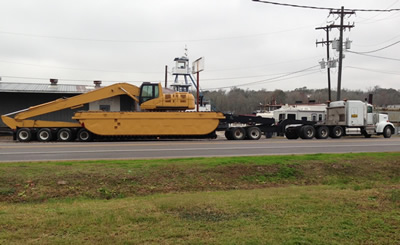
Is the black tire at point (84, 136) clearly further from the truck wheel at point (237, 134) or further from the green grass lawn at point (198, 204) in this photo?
the green grass lawn at point (198, 204)

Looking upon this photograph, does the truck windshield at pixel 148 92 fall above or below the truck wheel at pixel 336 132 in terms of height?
above

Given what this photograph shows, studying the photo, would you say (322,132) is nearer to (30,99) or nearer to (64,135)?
(64,135)

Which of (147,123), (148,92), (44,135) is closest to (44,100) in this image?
(44,135)

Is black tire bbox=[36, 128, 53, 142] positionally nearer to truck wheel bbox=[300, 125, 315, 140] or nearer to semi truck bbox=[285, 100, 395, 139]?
semi truck bbox=[285, 100, 395, 139]

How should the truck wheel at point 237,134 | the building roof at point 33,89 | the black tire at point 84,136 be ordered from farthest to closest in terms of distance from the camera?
the building roof at point 33,89 → the truck wheel at point 237,134 → the black tire at point 84,136

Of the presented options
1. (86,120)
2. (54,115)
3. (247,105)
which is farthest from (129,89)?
(247,105)

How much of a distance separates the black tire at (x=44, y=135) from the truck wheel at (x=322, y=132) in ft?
59.9

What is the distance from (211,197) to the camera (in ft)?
22.5

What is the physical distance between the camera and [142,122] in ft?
71.3

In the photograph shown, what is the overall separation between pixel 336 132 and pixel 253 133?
21.2ft

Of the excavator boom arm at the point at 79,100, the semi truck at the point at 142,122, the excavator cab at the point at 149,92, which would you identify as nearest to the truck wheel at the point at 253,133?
the semi truck at the point at 142,122

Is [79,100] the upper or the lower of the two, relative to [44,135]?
upper

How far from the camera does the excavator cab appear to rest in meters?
22.7

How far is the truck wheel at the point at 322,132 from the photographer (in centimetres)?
2442
